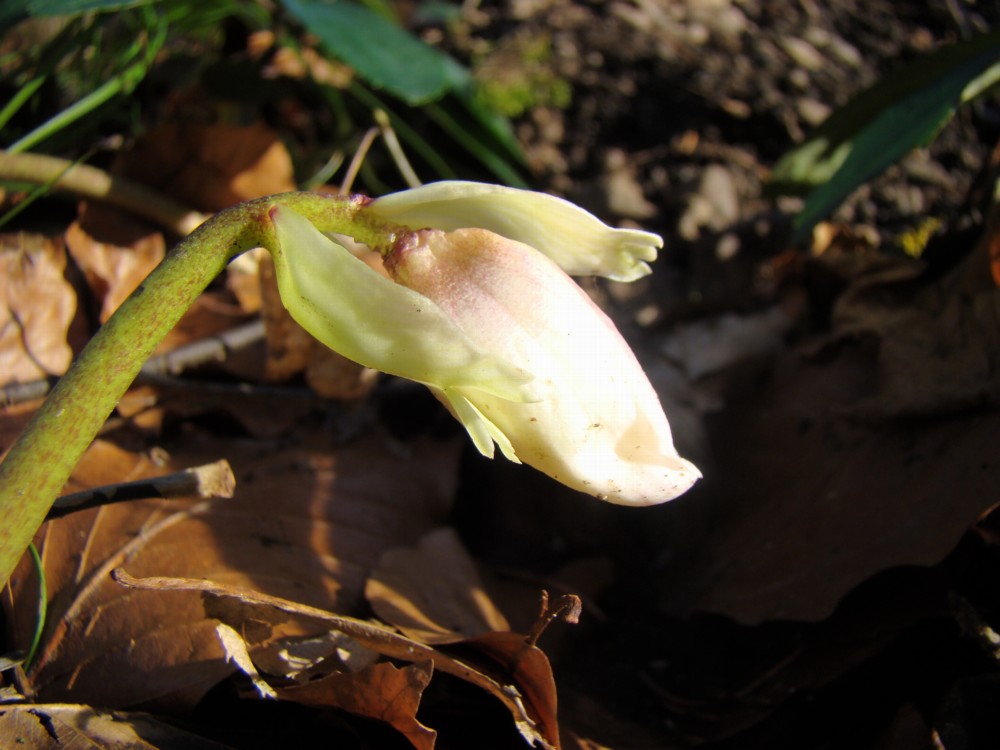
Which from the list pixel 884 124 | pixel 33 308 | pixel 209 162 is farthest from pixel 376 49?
pixel 884 124

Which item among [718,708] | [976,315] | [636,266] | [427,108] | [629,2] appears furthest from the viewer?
[629,2]

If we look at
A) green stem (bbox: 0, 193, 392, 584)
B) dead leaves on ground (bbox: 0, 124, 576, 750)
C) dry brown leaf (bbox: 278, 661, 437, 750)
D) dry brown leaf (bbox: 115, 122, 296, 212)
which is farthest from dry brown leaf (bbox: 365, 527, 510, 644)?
dry brown leaf (bbox: 115, 122, 296, 212)

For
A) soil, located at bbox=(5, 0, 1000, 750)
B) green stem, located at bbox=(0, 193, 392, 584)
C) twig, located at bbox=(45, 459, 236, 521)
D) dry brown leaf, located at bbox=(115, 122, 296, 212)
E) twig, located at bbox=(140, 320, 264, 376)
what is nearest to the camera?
green stem, located at bbox=(0, 193, 392, 584)

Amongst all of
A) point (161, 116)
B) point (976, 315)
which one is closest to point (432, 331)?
point (976, 315)

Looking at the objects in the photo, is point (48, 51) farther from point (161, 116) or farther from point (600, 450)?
point (600, 450)

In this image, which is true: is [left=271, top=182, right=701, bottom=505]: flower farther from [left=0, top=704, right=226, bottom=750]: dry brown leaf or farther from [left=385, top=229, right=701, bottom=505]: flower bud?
[left=0, top=704, right=226, bottom=750]: dry brown leaf

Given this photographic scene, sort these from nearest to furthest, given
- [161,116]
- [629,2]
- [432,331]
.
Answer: [432,331] < [161,116] < [629,2]
